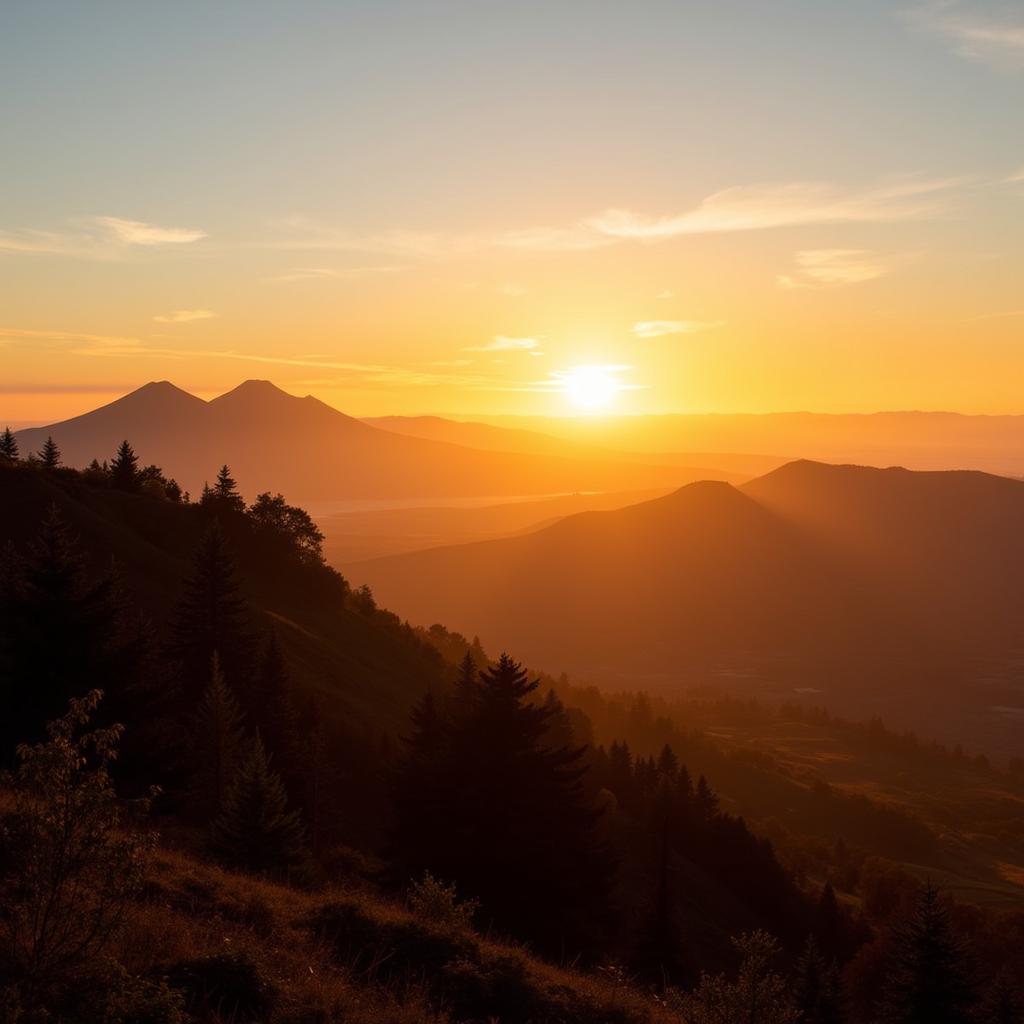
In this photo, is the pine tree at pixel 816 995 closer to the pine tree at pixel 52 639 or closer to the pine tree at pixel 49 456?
the pine tree at pixel 52 639

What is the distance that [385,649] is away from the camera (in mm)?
85500

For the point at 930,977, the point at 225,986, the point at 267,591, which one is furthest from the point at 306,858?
the point at 267,591

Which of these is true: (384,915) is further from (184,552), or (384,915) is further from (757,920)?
(184,552)

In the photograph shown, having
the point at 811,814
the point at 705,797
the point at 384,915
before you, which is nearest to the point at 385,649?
the point at 705,797

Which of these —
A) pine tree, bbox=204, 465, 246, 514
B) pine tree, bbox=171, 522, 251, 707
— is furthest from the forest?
pine tree, bbox=204, 465, 246, 514

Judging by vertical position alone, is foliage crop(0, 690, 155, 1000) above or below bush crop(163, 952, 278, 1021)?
above

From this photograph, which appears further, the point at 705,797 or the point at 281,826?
the point at 705,797

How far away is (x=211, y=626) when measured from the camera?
43.2m

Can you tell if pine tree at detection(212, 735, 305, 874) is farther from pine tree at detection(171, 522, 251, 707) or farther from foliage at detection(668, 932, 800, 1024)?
pine tree at detection(171, 522, 251, 707)

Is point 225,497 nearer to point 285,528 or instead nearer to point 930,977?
point 285,528

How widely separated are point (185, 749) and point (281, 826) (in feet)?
21.2

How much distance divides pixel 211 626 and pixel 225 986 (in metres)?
35.1

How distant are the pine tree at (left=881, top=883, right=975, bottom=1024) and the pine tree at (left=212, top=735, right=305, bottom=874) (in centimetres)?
2832

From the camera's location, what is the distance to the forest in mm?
8641
